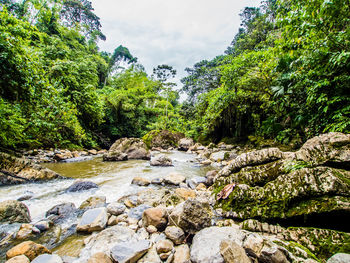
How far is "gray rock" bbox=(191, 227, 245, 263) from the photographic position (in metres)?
1.57

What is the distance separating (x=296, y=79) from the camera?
17.3ft

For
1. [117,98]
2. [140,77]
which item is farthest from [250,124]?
[140,77]

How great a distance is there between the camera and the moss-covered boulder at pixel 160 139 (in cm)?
1609

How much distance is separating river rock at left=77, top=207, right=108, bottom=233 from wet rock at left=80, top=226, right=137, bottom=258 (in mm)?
160

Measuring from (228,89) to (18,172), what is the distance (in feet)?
34.3

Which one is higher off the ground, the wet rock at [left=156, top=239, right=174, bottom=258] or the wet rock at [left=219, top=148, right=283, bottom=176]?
the wet rock at [left=219, top=148, right=283, bottom=176]

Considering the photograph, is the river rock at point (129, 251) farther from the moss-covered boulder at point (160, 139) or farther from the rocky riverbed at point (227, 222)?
the moss-covered boulder at point (160, 139)

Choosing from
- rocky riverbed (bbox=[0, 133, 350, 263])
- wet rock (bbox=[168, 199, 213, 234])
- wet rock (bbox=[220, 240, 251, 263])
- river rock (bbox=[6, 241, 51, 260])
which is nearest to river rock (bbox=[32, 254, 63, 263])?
rocky riverbed (bbox=[0, 133, 350, 263])

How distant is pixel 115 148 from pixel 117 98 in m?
8.57

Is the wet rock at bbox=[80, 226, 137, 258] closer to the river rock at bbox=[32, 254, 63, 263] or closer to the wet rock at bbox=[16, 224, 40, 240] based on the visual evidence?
the river rock at bbox=[32, 254, 63, 263]

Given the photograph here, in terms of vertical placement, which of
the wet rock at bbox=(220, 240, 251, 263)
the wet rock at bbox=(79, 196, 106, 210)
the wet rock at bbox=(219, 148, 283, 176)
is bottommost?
the wet rock at bbox=(79, 196, 106, 210)

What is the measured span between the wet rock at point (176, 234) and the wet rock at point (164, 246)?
0.22 feet

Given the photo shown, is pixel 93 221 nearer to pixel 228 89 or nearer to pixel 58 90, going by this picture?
pixel 58 90

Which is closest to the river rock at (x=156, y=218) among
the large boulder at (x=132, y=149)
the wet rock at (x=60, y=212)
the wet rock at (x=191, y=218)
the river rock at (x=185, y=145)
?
the wet rock at (x=191, y=218)
